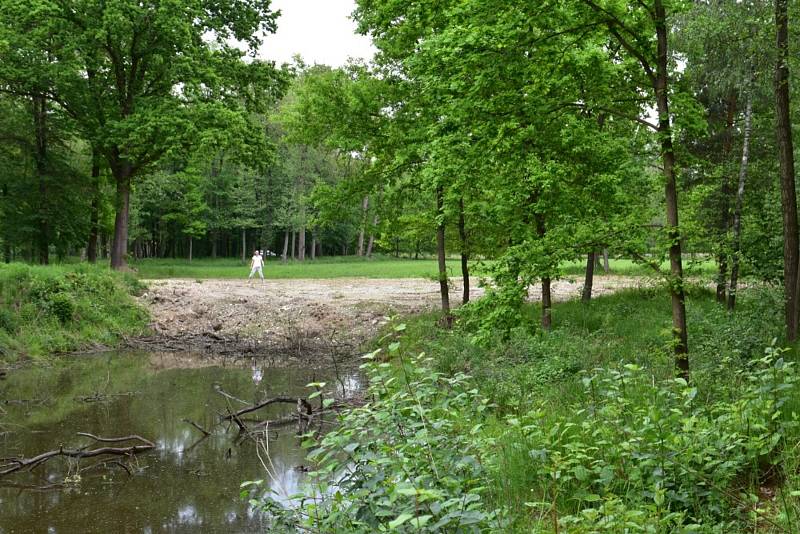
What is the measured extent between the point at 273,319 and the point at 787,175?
47.9 ft

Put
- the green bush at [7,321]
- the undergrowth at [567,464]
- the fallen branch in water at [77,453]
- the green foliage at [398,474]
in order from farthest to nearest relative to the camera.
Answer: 1. the green bush at [7,321]
2. the fallen branch in water at [77,453]
3. the undergrowth at [567,464]
4. the green foliage at [398,474]

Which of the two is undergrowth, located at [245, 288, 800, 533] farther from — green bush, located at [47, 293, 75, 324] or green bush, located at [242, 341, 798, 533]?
green bush, located at [47, 293, 75, 324]

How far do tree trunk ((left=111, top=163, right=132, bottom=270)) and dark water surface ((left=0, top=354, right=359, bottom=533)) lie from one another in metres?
10.5

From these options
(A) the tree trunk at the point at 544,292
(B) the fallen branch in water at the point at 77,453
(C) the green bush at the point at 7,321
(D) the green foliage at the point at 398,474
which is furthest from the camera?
(C) the green bush at the point at 7,321

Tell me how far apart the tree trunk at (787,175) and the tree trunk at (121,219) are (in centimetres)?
2258

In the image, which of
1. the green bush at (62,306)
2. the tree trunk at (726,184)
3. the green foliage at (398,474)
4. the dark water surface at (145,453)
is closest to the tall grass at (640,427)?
the green foliage at (398,474)

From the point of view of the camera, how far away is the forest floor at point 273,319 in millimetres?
18469

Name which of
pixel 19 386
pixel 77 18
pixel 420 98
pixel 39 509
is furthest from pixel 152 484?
Answer: pixel 77 18

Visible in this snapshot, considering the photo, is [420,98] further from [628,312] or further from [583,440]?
[583,440]

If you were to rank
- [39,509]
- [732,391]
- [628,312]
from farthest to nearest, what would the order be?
[628,312], [39,509], [732,391]

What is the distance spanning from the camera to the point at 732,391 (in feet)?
22.1

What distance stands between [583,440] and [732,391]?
180cm

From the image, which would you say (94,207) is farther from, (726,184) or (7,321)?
(726,184)

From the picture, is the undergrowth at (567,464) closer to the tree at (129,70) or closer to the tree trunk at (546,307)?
the tree trunk at (546,307)
